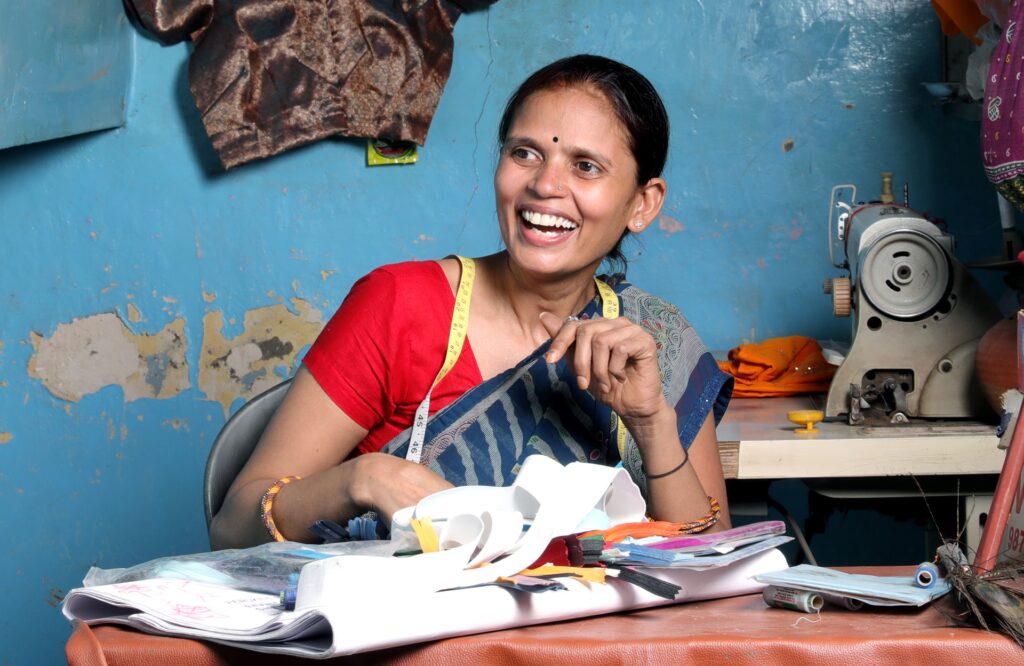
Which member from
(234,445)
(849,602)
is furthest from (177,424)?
(849,602)

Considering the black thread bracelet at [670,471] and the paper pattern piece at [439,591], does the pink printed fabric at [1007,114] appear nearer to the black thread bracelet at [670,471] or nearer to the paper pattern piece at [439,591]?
the black thread bracelet at [670,471]

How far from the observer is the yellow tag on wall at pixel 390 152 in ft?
11.5

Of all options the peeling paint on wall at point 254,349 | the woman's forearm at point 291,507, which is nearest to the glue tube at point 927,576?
the woman's forearm at point 291,507

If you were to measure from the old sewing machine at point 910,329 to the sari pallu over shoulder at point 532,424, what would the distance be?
66 cm

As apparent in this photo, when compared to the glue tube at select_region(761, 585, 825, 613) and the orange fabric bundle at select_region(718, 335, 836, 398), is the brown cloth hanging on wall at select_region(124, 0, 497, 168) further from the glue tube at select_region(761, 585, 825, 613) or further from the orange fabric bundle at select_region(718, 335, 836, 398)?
the glue tube at select_region(761, 585, 825, 613)

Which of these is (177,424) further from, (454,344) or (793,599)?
(793,599)

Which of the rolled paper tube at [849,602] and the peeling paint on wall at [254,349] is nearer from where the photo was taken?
the rolled paper tube at [849,602]

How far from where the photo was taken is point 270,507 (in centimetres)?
170

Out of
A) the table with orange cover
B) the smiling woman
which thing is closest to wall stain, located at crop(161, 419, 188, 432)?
the smiling woman

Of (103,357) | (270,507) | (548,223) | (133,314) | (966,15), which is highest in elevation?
(966,15)

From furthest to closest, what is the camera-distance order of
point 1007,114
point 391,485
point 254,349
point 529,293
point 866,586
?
point 254,349 < point 1007,114 < point 529,293 < point 391,485 < point 866,586

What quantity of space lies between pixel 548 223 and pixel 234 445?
0.68 meters

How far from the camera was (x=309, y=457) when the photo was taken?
6.13 feet

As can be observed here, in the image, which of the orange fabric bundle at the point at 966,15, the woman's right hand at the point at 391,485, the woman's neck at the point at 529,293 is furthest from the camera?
the orange fabric bundle at the point at 966,15
